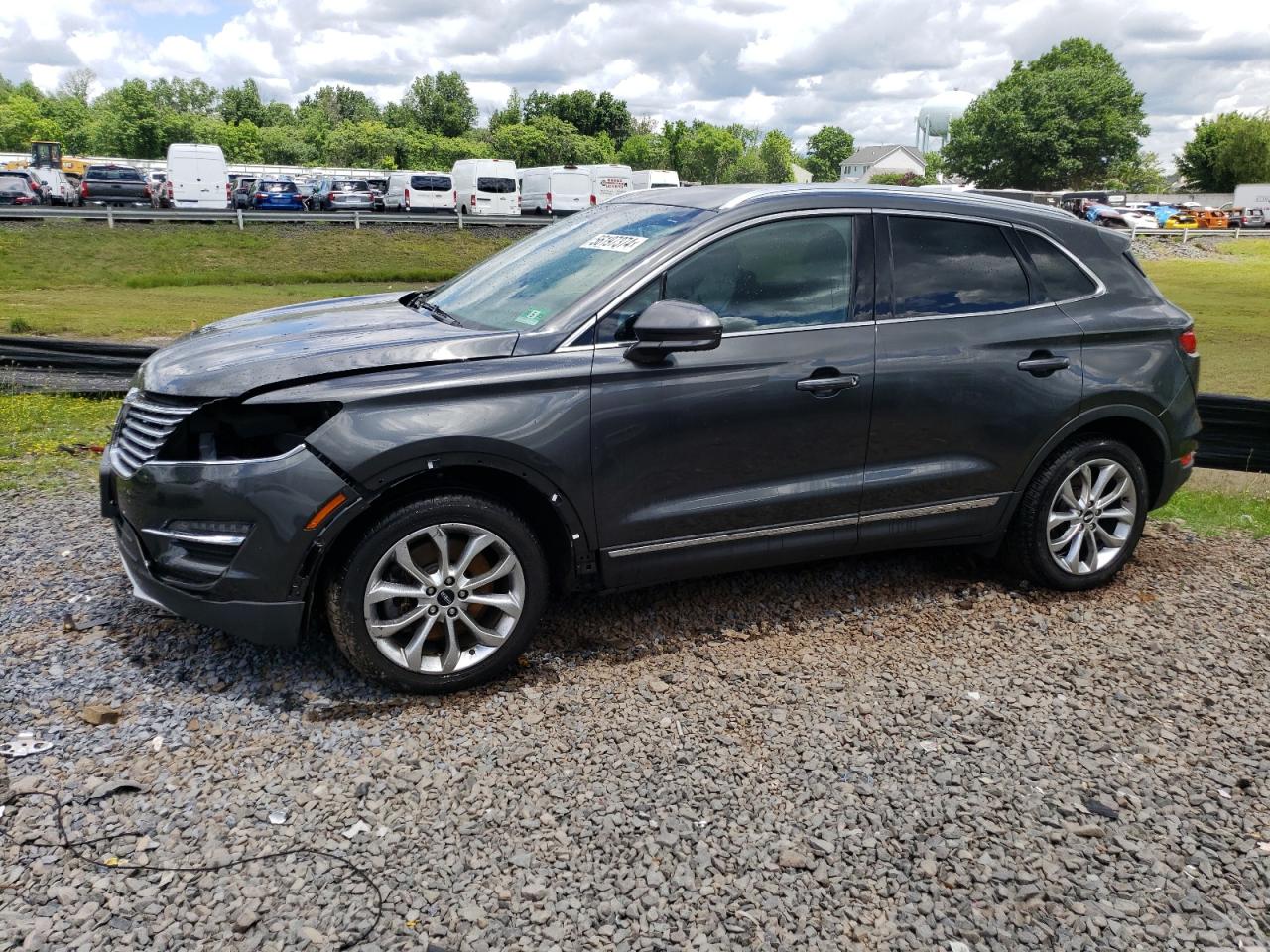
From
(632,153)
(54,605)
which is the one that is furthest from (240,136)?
(54,605)

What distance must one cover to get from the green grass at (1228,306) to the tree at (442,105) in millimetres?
82868

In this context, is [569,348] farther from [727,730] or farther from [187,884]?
[187,884]

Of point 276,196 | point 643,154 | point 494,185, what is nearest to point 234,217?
point 276,196

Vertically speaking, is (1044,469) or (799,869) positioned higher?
(1044,469)

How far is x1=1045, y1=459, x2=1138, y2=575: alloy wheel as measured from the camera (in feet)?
16.7

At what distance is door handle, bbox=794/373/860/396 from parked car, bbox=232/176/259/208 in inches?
1596

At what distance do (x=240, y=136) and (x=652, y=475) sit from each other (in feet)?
368

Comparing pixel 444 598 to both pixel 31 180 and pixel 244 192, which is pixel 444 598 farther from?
pixel 244 192

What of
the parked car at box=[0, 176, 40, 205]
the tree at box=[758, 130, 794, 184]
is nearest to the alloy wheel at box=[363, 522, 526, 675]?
the parked car at box=[0, 176, 40, 205]

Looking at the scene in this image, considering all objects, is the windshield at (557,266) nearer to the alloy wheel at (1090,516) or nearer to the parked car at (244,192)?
the alloy wheel at (1090,516)

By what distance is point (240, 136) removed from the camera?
104 meters

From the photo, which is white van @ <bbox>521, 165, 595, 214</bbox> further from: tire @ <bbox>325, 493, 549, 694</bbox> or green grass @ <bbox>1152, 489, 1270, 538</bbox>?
tire @ <bbox>325, 493, 549, 694</bbox>

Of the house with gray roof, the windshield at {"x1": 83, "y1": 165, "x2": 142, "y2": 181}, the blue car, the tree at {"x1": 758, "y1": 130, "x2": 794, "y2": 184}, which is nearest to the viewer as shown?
the windshield at {"x1": 83, "y1": 165, "x2": 142, "y2": 181}

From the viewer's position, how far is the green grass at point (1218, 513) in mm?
6477
